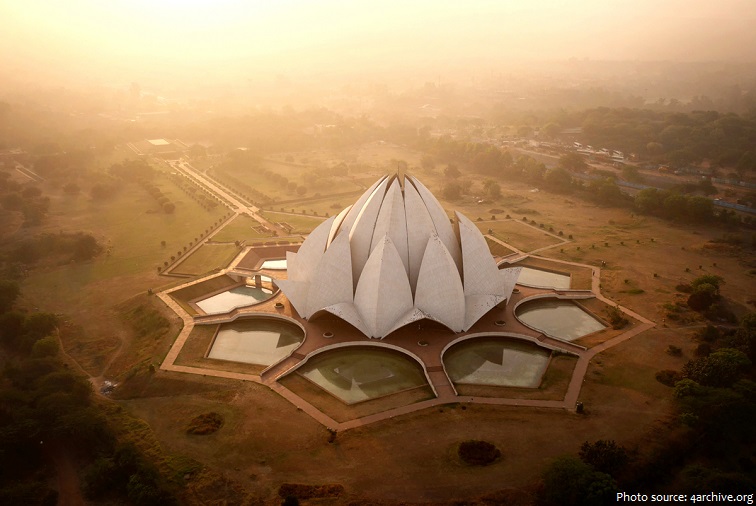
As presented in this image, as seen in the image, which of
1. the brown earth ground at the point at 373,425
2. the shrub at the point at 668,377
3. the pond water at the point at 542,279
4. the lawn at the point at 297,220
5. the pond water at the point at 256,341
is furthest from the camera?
the lawn at the point at 297,220

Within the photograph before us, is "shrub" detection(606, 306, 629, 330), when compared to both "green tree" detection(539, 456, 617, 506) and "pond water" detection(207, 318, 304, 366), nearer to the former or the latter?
"green tree" detection(539, 456, 617, 506)

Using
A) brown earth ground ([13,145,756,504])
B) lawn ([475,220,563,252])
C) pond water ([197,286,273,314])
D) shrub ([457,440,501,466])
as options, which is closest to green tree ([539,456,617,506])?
brown earth ground ([13,145,756,504])

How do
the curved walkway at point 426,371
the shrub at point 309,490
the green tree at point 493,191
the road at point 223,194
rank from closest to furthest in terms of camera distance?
the shrub at point 309,490 < the curved walkway at point 426,371 < the road at point 223,194 < the green tree at point 493,191

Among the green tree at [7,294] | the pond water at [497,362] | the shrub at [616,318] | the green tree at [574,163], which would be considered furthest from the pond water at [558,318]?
the green tree at [574,163]

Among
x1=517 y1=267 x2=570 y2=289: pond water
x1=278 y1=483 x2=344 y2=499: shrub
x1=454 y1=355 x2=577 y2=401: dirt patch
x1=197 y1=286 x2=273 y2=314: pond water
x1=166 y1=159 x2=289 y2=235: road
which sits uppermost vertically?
x1=166 y1=159 x2=289 y2=235: road

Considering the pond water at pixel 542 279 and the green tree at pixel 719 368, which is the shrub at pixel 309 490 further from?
the pond water at pixel 542 279

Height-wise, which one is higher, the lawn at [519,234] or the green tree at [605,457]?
the lawn at [519,234]
